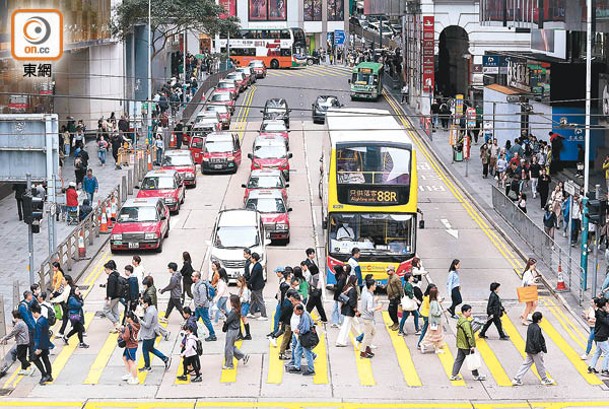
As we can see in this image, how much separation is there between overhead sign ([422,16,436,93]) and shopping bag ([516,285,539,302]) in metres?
44.0

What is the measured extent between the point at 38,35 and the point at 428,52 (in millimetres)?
42406

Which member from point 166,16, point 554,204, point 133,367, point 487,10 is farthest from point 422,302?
point 166,16

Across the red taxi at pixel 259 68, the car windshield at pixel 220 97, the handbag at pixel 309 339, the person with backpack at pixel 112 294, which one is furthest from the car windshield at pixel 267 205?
the red taxi at pixel 259 68

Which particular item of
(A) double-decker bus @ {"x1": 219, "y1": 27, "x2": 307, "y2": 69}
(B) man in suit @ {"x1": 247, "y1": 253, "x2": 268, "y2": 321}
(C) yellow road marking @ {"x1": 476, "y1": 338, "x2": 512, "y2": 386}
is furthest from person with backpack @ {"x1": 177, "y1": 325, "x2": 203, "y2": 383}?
(A) double-decker bus @ {"x1": 219, "y1": 27, "x2": 307, "y2": 69}

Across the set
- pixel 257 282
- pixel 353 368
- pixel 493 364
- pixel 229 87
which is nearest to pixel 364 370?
pixel 353 368

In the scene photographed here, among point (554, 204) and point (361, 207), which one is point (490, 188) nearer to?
point (554, 204)

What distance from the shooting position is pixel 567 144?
1960 inches

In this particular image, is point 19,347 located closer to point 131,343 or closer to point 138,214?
point 131,343

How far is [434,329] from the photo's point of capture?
26.1 m

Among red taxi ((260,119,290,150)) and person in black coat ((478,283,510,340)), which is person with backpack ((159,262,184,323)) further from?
red taxi ((260,119,290,150))

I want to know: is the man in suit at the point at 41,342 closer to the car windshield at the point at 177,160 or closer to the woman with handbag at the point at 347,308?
the woman with handbag at the point at 347,308

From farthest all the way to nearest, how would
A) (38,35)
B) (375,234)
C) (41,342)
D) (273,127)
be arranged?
(273,127) < (38,35) < (375,234) < (41,342)

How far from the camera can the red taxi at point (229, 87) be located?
7775cm

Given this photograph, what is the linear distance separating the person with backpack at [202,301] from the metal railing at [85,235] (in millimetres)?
5050
